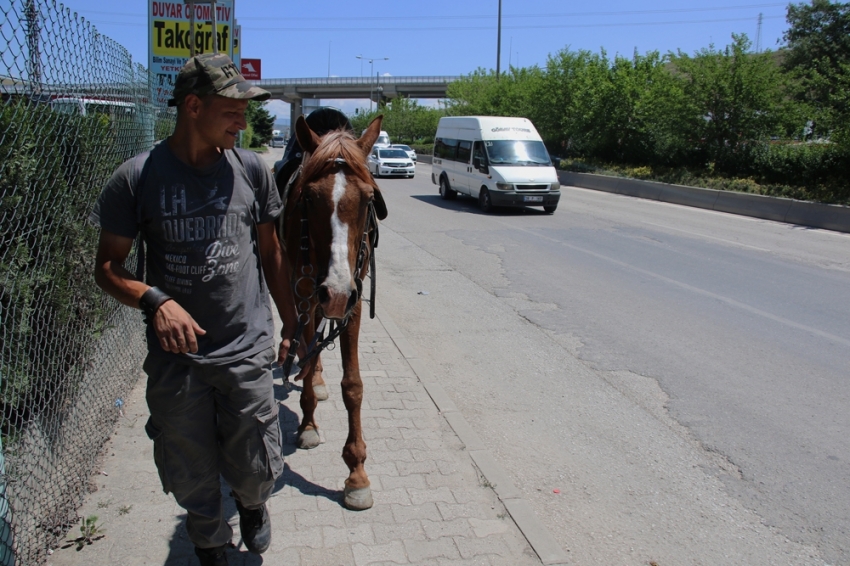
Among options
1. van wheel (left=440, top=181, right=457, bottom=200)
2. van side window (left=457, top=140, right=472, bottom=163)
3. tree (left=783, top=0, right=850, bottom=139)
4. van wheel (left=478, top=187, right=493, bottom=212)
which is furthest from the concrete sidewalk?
tree (left=783, top=0, right=850, bottom=139)

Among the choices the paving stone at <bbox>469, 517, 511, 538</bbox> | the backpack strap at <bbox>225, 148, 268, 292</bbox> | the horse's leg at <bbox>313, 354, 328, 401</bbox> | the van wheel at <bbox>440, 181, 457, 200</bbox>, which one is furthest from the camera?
the van wheel at <bbox>440, 181, 457, 200</bbox>

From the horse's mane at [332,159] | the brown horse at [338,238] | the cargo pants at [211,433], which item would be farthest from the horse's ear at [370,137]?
the cargo pants at [211,433]

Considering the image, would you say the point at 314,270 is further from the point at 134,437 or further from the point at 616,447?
the point at 616,447

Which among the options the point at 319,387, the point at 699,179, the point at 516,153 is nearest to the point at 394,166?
the point at 699,179

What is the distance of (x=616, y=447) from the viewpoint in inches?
192

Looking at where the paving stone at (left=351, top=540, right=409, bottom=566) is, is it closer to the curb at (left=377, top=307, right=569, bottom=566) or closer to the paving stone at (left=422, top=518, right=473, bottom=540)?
the paving stone at (left=422, top=518, right=473, bottom=540)

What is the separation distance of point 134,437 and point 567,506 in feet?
9.30

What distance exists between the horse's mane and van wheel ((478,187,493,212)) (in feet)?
51.3

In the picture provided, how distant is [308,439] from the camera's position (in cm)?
457

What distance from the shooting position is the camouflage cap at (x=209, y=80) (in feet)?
8.66

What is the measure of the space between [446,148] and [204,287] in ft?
67.3

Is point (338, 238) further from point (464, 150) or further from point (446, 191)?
point (446, 191)

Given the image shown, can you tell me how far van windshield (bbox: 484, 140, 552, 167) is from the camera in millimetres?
19219

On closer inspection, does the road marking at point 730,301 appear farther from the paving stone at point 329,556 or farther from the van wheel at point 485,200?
the paving stone at point 329,556
